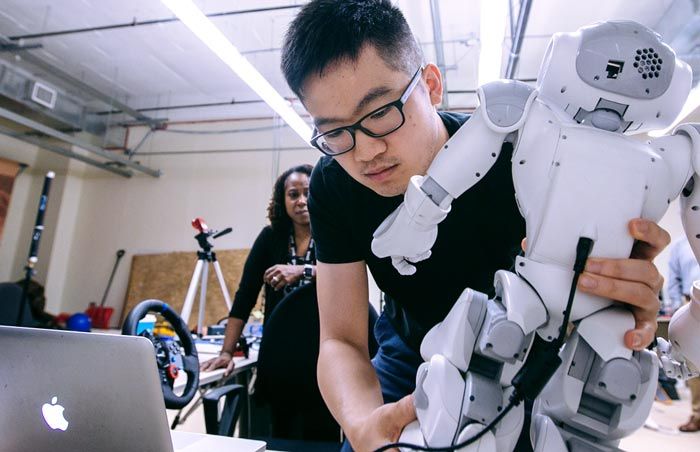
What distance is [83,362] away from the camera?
59 centimetres

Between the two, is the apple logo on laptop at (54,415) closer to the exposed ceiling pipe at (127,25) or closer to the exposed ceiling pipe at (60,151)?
the exposed ceiling pipe at (127,25)

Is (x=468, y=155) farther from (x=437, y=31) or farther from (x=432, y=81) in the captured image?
(x=437, y=31)

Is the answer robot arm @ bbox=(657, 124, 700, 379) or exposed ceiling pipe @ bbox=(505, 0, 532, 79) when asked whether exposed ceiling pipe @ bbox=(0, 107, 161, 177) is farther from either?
robot arm @ bbox=(657, 124, 700, 379)

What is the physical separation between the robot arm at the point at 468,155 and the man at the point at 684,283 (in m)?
3.59

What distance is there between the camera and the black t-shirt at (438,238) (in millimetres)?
903

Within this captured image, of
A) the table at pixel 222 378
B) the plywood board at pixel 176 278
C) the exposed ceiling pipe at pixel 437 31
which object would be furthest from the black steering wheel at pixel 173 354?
the plywood board at pixel 176 278

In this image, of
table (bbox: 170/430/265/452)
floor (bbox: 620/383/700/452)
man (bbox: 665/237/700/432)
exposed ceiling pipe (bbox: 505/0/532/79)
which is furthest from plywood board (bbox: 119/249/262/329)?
table (bbox: 170/430/265/452)

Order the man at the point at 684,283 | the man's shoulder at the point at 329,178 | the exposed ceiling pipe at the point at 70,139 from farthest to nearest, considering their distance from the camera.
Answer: the exposed ceiling pipe at the point at 70,139, the man at the point at 684,283, the man's shoulder at the point at 329,178

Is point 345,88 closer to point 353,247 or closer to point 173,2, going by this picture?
point 353,247

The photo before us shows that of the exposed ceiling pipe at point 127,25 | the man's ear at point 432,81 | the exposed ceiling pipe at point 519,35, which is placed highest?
the exposed ceiling pipe at point 127,25

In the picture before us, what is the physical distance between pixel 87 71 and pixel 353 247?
19.8 ft

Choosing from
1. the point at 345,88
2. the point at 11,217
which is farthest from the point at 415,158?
the point at 11,217

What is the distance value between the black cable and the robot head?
7.9 inches

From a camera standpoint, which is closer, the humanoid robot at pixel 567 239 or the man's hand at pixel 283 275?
the humanoid robot at pixel 567 239
